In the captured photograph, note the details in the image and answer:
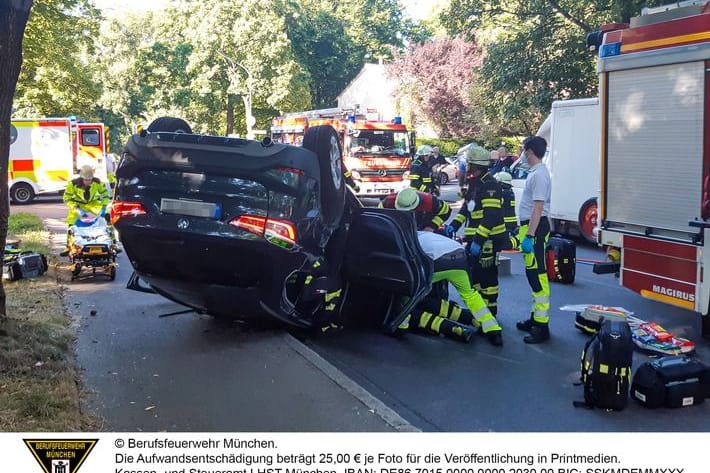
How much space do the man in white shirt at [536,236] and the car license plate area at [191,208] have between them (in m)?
3.04

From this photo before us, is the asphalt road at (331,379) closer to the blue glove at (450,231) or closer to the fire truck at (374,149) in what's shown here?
the blue glove at (450,231)

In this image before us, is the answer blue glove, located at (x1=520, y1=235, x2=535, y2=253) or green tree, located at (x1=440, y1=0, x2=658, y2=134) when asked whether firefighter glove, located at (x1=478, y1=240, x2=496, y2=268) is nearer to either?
blue glove, located at (x1=520, y1=235, x2=535, y2=253)

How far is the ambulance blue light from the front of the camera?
7.35m

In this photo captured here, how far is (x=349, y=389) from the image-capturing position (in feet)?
16.9

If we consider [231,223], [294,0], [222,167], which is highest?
[294,0]

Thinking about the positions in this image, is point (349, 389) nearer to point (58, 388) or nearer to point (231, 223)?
point (231, 223)

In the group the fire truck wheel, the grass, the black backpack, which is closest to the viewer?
the grass

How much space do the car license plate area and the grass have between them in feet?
4.71

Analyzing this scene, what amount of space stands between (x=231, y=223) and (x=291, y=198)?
50 centimetres

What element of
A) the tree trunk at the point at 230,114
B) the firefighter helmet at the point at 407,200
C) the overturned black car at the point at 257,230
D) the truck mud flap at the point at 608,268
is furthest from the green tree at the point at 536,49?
the tree trunk at the point at 230,114

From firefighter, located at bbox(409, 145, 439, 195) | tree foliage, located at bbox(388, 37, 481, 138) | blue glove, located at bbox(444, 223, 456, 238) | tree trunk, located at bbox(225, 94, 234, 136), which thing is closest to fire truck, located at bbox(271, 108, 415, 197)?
firefighter, located at bbox(409, 145, 439, 195)

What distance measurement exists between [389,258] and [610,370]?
2063 mm

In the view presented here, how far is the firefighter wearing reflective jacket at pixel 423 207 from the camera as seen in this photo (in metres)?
7.35

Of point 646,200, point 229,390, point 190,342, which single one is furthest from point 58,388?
point 646,200
